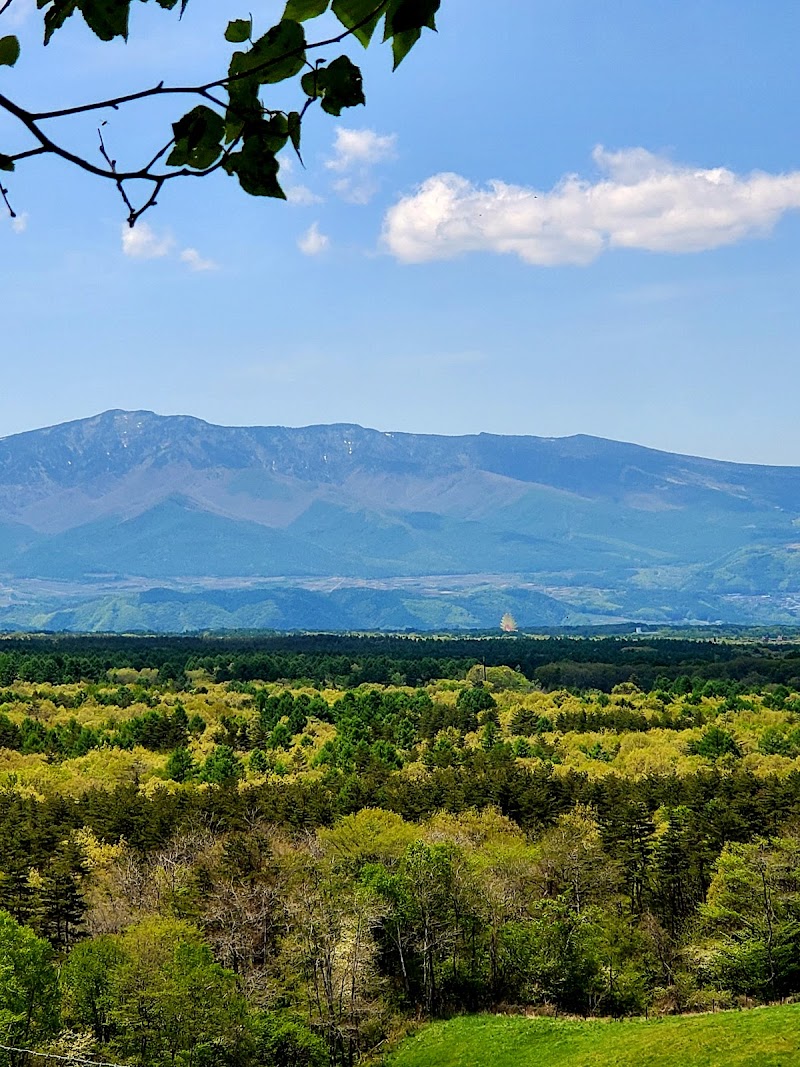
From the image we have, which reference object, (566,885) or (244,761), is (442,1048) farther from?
(244,761)

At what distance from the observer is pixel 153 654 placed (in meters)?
165

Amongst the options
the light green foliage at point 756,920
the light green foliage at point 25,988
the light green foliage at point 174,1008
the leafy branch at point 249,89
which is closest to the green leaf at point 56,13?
the leafy branch at point 249,89

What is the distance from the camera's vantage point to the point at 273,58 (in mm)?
2479

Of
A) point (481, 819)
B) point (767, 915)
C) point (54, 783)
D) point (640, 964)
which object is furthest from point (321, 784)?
point (767, 915)

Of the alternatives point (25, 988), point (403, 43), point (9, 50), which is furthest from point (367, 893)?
point (403, 43)

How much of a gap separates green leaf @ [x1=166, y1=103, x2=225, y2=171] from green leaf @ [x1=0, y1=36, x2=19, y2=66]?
411 millimetres

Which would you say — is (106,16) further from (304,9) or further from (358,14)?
(358,14)

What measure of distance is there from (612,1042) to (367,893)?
11.8 metres

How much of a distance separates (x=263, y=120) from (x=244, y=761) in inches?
3109

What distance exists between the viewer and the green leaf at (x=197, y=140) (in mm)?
2615

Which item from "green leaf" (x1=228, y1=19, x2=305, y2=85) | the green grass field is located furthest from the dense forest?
"green leaf" (x1=228, y1=19, x2=305, y2=85)

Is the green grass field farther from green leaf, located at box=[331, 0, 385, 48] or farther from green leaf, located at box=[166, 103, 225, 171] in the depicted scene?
green leaf, located at box=[331, 0, 385, 48]

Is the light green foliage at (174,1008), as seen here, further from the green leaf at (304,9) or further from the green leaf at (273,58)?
the green leaf at (304,9)

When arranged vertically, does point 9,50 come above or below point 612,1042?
above
